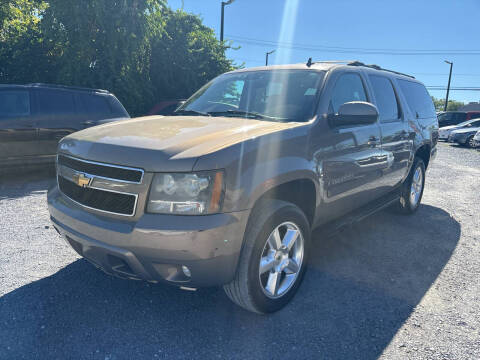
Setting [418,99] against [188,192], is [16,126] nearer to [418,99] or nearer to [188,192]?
[188,192]

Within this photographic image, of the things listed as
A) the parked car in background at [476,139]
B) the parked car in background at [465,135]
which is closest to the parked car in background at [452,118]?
the parked car in background at [465,135]

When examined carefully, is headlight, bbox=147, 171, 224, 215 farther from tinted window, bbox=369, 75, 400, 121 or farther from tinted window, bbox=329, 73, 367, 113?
tinted window, bbox=369, 75, 400, 121

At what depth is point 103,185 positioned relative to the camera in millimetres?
2350

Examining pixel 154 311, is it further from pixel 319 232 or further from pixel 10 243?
pixel 10 243

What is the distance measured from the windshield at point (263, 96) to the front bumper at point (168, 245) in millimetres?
1232

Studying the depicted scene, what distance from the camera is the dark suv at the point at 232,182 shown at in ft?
7.13

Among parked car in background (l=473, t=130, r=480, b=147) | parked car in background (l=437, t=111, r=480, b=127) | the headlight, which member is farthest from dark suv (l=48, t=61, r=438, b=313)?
parked car in background (l=437, t=111, r=480, b=127)

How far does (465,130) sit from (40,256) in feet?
69.6

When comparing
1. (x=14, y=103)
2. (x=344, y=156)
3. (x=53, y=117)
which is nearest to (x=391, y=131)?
(x=344, y=156)

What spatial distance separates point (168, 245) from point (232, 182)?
1.75 feet

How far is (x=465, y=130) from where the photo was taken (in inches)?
757

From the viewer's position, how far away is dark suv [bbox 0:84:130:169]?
6.34 meters

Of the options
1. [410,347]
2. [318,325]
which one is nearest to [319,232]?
[318,325]

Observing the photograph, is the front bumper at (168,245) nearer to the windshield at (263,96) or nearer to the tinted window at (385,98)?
the windshield at (263,96)
